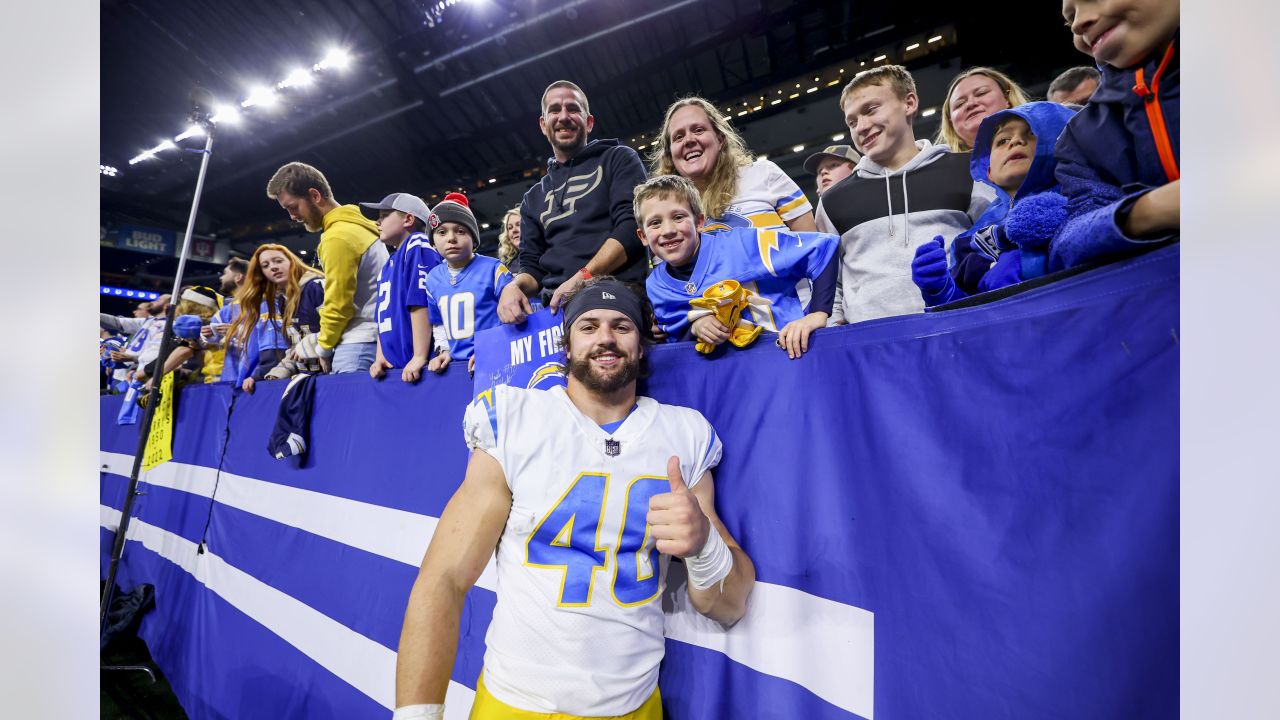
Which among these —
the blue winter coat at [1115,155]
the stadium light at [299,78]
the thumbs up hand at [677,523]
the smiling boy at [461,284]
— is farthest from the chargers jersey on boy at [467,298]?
the stadium light at [299,78]

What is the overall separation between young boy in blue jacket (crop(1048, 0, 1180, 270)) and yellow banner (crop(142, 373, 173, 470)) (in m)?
5.18

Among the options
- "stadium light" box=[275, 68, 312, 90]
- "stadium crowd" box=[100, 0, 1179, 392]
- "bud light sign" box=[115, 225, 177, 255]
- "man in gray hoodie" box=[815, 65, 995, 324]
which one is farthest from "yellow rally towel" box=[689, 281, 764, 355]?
"bud light sign" box=[115, 225, 177, 255]

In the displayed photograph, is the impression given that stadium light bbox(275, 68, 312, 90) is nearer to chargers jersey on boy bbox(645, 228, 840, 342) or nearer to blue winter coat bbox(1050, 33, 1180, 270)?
chargers jersey on boy bbox(645, 228, 840, 342)

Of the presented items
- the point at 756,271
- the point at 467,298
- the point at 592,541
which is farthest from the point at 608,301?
the point at 467,298

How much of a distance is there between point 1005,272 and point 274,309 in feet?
12.9

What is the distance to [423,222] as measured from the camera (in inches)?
119

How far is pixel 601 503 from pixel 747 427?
40cm

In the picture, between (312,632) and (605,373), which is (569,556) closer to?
(605,373)

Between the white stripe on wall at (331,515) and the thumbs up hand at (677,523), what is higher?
the thumbs up hand at (677,523)

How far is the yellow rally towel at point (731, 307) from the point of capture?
1204 millimetres

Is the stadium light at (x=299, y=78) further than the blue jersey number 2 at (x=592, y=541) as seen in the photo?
Yes

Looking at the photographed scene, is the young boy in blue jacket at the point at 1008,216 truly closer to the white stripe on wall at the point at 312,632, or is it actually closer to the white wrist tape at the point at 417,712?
the white wrist tape at the point at 417,712
